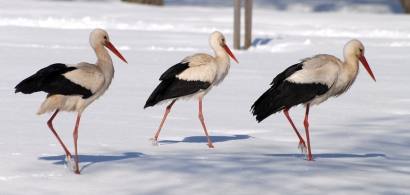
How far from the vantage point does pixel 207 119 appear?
12.2m

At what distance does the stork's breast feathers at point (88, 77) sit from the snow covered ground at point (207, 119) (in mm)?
611

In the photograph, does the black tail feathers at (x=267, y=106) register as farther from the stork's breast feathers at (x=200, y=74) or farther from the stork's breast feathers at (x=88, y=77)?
the stork's breast feathers at (x=88, y=77)

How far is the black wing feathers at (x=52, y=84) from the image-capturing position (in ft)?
27.2

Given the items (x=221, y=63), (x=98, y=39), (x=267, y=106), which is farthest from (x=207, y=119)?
(x=98, y=39)

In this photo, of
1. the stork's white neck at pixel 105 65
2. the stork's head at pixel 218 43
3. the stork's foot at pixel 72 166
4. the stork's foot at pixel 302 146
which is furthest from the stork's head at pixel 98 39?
the stork's foot at pixel 302 146

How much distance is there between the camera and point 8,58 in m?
18.3

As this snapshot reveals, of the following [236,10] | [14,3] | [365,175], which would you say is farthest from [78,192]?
[14,3]

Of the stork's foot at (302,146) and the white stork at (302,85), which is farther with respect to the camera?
the stork's foot at (302,146)

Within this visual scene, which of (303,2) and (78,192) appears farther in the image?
(303,2)

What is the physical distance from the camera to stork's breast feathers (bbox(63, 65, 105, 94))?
8.53 m

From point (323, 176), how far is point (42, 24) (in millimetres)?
16592

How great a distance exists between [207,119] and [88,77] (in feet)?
12.2

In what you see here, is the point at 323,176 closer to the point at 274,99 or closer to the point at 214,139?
the point at 274,99

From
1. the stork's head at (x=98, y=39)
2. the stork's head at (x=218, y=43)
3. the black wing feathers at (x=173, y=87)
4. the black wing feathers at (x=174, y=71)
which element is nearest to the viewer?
the stork's head at (x=98, y=39)
